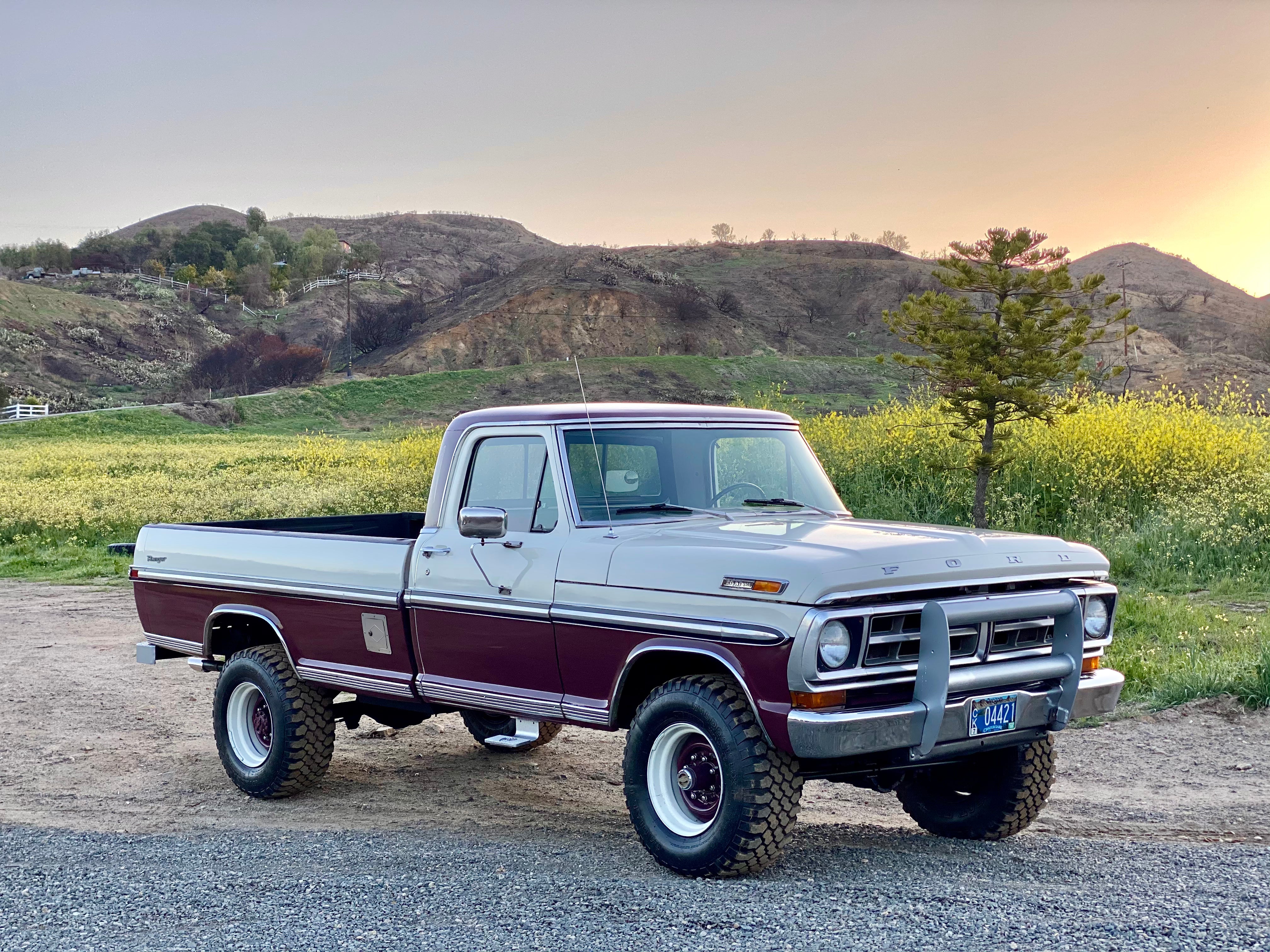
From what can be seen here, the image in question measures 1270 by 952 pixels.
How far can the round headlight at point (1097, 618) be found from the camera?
5.70m

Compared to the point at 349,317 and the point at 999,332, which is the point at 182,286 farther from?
the point at 999,332

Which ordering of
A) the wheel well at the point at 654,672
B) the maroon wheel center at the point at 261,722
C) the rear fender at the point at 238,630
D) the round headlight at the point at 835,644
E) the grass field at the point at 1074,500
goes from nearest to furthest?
the round headlight at the point at 835,644, the wheel well at the point at 654,672, the rear fender at the point at 238,630, the maroon wheel center at the point at 261,722, the grass field at the point at 1074,500

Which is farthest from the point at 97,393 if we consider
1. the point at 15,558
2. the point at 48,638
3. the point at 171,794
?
the point at 171,794

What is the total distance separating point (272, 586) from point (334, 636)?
0.62m

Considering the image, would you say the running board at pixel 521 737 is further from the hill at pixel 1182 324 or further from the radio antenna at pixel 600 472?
the hill at pixel 1182 324

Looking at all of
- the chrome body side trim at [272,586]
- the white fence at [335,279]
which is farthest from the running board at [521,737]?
the white fence at [335,279]

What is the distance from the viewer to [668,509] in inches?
240

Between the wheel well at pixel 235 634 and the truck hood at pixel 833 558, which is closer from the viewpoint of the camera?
the truck hood at pixel 833 558

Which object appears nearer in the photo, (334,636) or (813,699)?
(813,699)

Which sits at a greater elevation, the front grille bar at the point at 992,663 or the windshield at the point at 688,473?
the windshield at the point at 688,473

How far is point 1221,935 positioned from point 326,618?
4758mm

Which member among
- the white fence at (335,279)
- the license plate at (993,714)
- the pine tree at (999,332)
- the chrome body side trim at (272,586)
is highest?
the white fence at (335,279)

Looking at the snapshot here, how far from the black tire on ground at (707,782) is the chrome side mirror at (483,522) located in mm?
1110

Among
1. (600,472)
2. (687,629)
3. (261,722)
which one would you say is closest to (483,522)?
(600,472)
